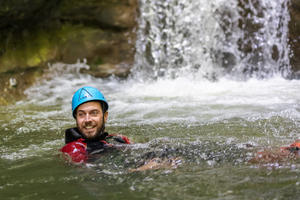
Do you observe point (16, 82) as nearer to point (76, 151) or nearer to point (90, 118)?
point (90, 118)

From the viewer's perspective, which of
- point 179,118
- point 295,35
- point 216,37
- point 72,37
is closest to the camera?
point 179,118

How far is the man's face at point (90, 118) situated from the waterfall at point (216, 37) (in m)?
5.30

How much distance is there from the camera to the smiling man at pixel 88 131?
3470mm

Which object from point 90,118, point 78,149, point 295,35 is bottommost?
point 78,149

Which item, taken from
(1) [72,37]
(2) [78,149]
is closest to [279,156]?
(2) [78,149]

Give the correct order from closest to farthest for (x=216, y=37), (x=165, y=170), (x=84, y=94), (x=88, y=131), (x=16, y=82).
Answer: (x=165, y=170) → (x=88, y=131) → (x=84, y=94) → (x=16, y=82) → (x=216, y=37)

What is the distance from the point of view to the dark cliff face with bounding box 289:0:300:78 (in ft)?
29.2

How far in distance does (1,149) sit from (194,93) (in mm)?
4004

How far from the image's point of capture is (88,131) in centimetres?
361

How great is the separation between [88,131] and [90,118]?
4.5 inches

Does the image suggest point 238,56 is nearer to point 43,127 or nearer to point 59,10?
point 59,10

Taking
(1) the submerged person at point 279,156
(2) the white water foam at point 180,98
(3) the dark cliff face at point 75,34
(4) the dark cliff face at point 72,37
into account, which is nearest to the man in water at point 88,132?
(1) the submerged person at point 279,156

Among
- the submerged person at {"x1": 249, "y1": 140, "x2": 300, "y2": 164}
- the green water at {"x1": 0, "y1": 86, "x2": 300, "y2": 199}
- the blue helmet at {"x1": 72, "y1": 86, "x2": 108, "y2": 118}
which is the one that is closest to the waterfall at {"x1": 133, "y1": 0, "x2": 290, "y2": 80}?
the green water at {"x1": 0, "y1": 86, "x2": 300, "y2": 199}

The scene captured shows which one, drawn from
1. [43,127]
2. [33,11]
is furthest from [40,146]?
[33,11]
